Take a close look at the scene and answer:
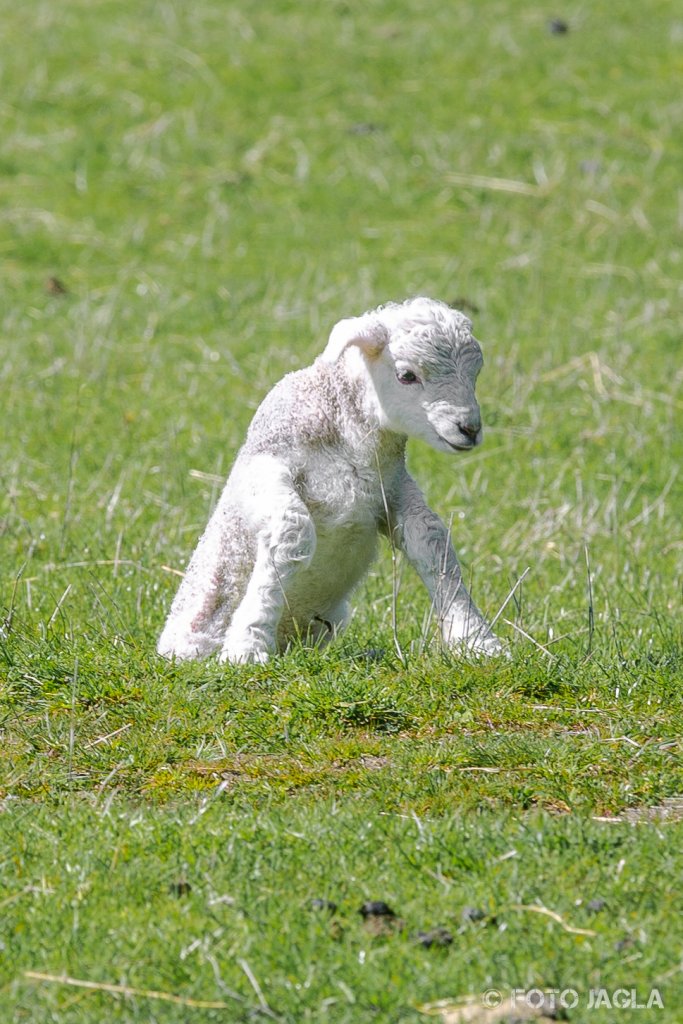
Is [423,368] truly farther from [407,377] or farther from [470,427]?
[470,427]

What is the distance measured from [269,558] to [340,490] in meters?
0.37

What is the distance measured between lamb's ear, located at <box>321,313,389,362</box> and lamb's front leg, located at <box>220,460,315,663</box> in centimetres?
50

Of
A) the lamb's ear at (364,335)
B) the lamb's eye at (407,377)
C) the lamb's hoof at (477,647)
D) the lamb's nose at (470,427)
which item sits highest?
the lamb's ear at (364,335)

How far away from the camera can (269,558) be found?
17.6ft

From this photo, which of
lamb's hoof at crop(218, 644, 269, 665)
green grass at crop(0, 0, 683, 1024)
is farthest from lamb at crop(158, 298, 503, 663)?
green grass at crop(0, 0, 683, 1024)

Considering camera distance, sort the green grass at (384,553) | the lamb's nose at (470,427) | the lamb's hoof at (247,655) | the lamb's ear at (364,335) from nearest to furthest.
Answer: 1. the green grass at (384,553)
2. the lamb's nose at (470,427)
3. the lamb's ear at (364,335)
4. the lamb's hoof at (247,655)

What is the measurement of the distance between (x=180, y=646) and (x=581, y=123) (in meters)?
11.5

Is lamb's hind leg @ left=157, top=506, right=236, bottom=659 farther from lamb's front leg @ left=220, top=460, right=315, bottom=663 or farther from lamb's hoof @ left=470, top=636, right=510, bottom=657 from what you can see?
lamb's hoof @ left=470, top=636, right=510, bottom=657

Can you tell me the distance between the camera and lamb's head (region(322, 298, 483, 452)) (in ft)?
17.2

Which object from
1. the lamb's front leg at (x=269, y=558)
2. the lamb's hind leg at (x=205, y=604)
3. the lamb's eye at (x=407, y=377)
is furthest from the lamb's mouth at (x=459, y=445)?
the lamb's hind leg at (x=205, y=604)

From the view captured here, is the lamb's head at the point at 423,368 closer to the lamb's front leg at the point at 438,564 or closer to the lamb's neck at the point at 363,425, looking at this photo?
the lamb's neck at the point at 363,425

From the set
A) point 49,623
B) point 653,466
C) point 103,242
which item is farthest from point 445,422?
point 103,242

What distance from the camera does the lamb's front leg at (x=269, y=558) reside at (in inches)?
208

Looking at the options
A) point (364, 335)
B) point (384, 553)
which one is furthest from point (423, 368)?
point (384, 553)
